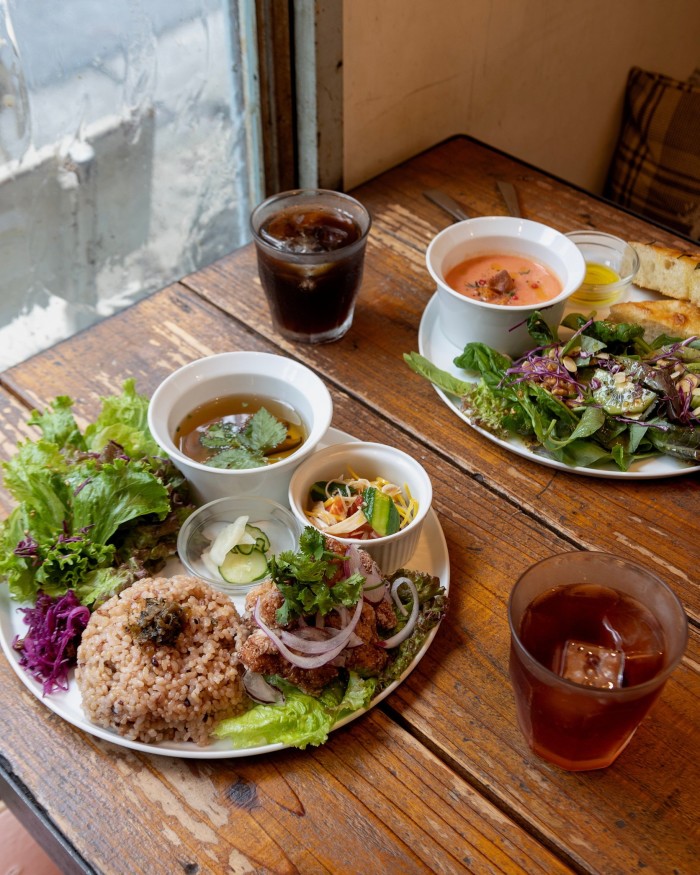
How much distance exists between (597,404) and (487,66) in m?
1.37

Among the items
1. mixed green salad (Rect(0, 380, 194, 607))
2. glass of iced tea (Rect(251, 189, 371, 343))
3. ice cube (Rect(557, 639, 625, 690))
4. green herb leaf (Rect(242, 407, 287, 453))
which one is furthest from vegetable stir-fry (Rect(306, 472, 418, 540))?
glass of iced tea (Rect(251, 189, 371, 343))

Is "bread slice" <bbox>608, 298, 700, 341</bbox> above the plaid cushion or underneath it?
above

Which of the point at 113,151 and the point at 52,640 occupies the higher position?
the point at 113,151

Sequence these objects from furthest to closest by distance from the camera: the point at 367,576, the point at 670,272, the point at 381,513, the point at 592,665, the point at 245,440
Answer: the point at 670,272 → the point at 245,440 → the point at 381,513 → the point at 367,576 → the point at 592,665

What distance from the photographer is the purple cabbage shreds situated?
118cm

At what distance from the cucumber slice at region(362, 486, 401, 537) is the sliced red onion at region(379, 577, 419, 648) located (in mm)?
74

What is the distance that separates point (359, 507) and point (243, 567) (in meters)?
0.19

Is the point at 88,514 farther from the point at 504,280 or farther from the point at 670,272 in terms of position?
the point at 670,272

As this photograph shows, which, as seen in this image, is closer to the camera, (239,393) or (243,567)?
(243,567)

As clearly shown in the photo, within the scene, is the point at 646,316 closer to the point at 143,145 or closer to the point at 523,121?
the point at 143,145

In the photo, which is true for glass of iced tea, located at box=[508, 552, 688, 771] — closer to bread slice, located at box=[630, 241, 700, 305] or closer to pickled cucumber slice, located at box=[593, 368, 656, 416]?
pickled cucumber slice, located at box=[593, 368, 656, 416]

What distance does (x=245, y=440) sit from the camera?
143 cm

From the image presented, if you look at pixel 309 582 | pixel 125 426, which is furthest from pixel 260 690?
pixel 125 426

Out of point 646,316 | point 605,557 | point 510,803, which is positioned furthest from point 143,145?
point 510,803
